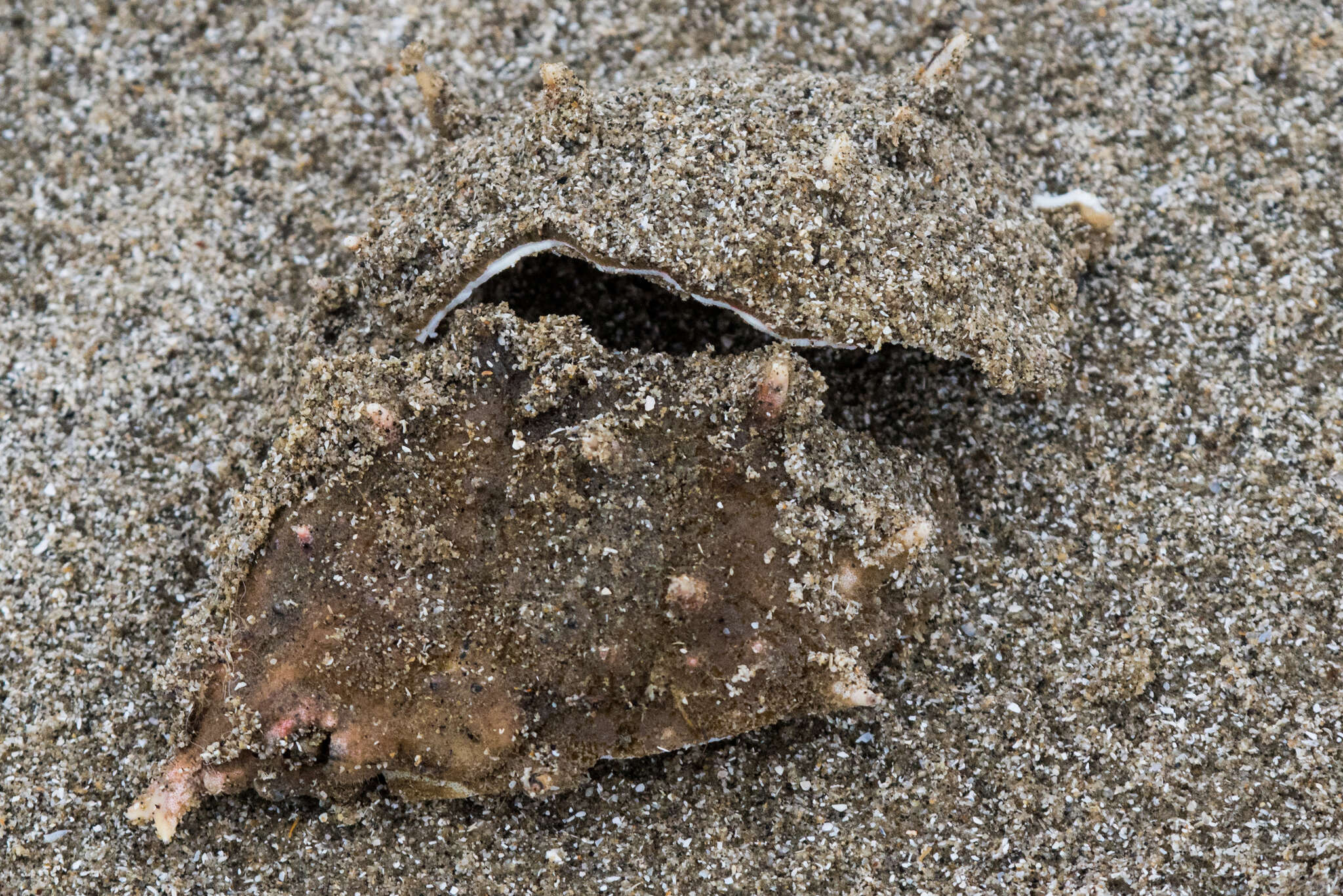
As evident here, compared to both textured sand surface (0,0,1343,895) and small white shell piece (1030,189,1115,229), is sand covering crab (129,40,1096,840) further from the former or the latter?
small white shell piece (1030,189,1115,229)

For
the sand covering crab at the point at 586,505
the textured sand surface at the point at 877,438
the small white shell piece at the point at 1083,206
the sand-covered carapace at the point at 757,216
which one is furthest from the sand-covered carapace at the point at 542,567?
the small white shell piece at the point at 1083,206

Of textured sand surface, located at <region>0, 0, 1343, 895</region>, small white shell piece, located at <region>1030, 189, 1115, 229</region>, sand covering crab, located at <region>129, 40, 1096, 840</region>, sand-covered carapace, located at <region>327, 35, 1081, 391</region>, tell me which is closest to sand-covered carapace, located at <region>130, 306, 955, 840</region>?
sand covering crab, located at <region>129, 40, 1096, 840</region>

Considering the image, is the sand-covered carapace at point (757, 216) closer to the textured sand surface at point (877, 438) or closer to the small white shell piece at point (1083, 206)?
the small white shell piece at point (1083, 206)

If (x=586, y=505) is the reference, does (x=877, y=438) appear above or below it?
below

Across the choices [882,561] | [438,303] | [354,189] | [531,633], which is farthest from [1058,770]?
[354,189]

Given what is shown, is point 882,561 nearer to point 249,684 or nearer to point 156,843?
point 249,684

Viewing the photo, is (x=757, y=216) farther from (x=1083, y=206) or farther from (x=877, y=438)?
(x=1083, y=206)

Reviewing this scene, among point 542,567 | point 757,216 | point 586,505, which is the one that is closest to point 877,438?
point 757,216
